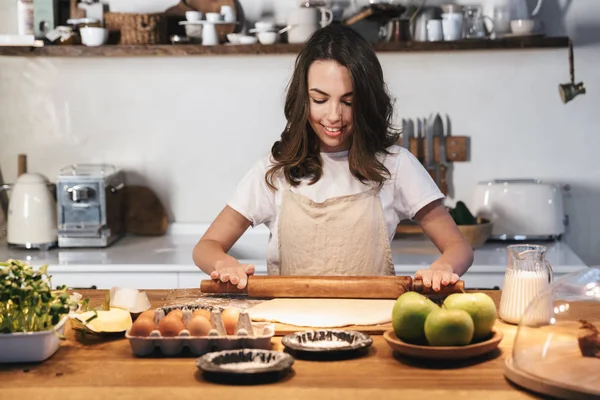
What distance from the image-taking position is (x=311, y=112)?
2.32 meters

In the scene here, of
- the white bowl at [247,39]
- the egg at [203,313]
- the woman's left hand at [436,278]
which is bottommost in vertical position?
the egg at [203,313]

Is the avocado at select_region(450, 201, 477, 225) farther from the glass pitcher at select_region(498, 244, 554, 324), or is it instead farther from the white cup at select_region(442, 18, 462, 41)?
the glass pitcher at select_region(498, 244, 554, 324)

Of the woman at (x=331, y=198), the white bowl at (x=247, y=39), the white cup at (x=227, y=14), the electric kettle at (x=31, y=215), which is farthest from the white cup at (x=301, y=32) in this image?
the woman at (x=331, y=198)

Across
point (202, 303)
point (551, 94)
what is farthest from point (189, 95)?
point (202, 303)

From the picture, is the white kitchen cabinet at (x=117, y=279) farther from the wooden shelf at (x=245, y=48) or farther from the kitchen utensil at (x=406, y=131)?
the kitchen utensil at (x=406, y=131)

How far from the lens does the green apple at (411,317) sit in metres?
1.64

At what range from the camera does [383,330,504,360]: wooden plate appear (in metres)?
1.60

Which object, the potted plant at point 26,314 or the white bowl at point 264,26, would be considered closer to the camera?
the potted plant at point 26,314

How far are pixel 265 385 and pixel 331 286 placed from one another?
0.51 m

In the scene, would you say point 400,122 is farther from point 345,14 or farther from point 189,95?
point 189,95

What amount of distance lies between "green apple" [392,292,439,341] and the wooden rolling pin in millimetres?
330

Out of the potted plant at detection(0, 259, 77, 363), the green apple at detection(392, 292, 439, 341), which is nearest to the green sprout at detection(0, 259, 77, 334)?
the potted plant at detection(0, 259, 77, 363)

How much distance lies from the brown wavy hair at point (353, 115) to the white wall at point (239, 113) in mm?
1469

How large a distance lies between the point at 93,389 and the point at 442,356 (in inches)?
23.1
